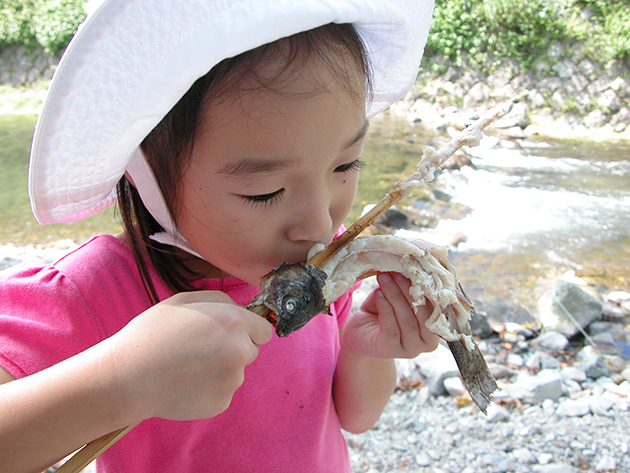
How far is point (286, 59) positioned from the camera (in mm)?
1086

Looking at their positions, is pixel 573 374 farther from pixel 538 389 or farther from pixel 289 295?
pixel 289 295

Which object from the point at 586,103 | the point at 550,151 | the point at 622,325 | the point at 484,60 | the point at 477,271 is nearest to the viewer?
the point at 622,325

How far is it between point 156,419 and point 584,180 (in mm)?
9869

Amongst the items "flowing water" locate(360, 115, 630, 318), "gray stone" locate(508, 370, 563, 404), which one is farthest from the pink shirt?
"flowing water" locate(360, 115, 630, 318)

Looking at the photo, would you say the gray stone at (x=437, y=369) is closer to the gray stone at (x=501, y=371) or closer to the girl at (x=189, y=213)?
the gray stone at (x=501, y=371)

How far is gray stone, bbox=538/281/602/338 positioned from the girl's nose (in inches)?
156

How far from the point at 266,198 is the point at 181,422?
815 millimetres

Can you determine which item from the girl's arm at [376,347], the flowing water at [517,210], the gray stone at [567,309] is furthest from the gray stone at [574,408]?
the girl's arm at [376,347]

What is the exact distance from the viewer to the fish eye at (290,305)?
3.75ft

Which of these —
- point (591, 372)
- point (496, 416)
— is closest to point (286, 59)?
point (496, 416)

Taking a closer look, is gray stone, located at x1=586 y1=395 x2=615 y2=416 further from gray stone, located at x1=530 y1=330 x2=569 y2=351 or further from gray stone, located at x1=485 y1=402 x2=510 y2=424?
gray stone, located at x1=530 y1=330 x2=569 y2=351

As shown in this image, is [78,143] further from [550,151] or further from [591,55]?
[591,55]

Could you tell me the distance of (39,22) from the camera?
1925cm

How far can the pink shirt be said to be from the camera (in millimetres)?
1255
